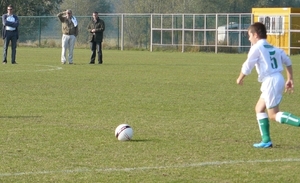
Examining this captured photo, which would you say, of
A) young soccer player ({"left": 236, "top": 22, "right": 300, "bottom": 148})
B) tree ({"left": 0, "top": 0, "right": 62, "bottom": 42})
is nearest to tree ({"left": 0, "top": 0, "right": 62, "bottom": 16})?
tree ({"left": 0, "top": 0, "right": 62, "bottom": 42})

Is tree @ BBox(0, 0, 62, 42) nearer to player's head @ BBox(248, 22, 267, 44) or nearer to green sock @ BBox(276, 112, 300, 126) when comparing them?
player's head @ BBox(248, 22, 267, 44)

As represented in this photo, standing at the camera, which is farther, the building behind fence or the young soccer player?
the building behind fence

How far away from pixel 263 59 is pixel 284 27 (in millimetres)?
35676

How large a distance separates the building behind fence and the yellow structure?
0.46 meters

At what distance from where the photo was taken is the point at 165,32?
168ft

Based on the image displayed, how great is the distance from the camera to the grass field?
8.63 m

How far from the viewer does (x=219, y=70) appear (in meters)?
27.7

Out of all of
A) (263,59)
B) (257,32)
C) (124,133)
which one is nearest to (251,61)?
(263,59)

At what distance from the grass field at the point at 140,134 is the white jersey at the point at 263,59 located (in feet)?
3.15

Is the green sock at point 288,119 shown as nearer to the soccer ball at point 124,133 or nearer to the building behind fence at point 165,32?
the soccer ball at point 124,133

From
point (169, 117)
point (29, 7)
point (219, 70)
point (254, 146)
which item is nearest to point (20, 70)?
point (219, 70)

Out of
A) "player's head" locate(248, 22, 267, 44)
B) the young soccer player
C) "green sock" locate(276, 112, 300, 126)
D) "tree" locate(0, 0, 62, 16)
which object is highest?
"tree" locate(0, 0, 62, 16)

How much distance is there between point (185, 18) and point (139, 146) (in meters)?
43.5

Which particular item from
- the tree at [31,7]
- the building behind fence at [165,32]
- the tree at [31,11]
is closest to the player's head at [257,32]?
the building behind fence at [165,32]
